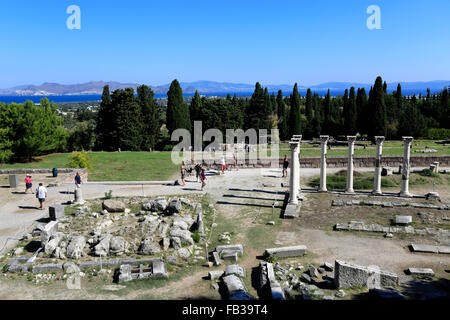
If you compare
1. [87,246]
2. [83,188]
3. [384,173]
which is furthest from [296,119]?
[87,246]

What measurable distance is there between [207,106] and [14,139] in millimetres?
21639

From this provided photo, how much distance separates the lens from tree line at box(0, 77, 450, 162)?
32.6 meters

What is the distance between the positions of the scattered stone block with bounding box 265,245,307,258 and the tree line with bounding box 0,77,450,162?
2555cm

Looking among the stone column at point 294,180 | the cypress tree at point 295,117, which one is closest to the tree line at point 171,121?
the cypress tree at point 295,117

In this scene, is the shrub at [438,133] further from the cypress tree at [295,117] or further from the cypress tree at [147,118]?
the cypress tree at [147,118]

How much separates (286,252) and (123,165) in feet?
67.7

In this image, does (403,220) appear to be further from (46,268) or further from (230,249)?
(46,268)

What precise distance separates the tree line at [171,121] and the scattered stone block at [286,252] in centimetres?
2555

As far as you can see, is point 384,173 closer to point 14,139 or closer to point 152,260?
point 152,260

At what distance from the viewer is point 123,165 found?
31.6 meters

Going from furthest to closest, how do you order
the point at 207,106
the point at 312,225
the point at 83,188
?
the point at 207,106, the point at 83,188, the point at 312,225

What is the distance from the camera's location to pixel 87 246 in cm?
1491

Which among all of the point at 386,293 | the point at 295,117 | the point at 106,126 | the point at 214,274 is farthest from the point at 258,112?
the point at 386,293

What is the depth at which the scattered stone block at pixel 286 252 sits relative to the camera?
13977 millimetres
